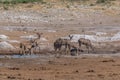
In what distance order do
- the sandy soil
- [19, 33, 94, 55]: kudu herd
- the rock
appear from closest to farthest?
the sandy soil → [19, 33, 94, 55]: kudu herd → the rock

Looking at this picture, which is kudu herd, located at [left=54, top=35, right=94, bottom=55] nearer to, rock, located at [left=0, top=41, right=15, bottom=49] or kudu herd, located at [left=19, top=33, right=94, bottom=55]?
kudu herd, located at [left=19, top=33, right=94, bottom=55]

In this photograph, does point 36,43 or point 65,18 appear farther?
point 65,18

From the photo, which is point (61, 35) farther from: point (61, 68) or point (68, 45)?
point (61, 68)

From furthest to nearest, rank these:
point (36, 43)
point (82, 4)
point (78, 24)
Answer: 1. point (82, 4)
2. point (78, 24)
3. point (36, 43)

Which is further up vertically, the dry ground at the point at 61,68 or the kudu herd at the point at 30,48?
the dry ground at the point at 61,68

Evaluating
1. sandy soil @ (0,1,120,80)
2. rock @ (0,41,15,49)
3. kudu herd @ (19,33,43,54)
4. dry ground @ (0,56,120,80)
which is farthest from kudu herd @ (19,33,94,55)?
dry ground @ (0,56,120,80)

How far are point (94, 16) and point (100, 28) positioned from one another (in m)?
6.10

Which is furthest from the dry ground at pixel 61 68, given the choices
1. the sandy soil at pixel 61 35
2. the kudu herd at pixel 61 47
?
the kudu herd at pixel 61 47

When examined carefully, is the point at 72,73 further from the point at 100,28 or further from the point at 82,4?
the point at 82,4

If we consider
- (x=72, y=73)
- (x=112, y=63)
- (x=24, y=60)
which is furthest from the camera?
(x=24, y=60)

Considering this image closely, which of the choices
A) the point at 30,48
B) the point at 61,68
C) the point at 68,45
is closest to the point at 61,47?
the point at 68,45

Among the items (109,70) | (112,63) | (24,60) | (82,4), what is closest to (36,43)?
(24,60)

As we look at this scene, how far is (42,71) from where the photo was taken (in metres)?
17.8

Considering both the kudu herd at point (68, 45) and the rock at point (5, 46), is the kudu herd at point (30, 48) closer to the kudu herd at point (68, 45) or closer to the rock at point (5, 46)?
the rock at point (5, 46)
